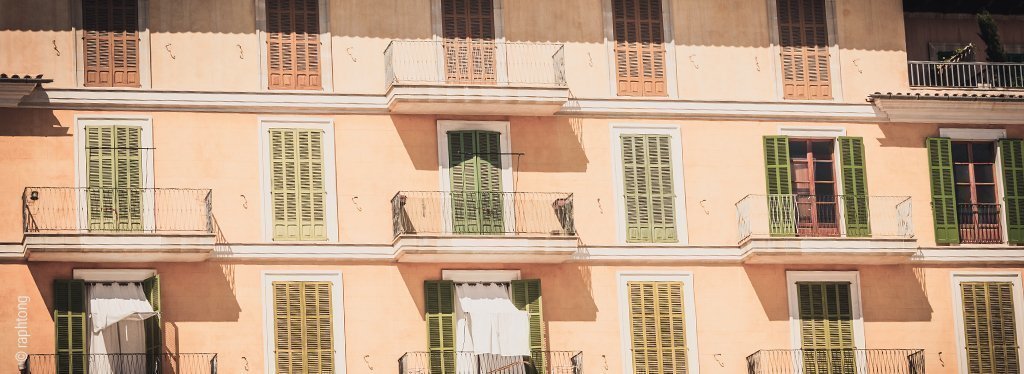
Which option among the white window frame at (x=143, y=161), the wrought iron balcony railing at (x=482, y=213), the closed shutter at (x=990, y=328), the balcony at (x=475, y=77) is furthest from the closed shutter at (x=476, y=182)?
the closed shutter at (x=990, y=328)

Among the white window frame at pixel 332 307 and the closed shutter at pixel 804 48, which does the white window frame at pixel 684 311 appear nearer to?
the closed shutter at pixel 804 48

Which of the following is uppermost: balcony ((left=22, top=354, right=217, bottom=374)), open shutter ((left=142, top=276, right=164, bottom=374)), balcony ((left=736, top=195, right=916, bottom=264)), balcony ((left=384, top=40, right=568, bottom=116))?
balcony ((left=384, top=40, right=568, bottom=116))

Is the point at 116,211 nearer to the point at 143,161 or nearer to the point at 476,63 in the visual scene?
the point at 143,161

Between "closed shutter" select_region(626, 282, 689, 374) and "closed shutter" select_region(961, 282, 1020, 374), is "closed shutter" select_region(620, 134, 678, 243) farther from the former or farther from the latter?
"closed shutter" select_region(961, 282, 1020, 374)

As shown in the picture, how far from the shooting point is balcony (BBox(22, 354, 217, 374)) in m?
35.8

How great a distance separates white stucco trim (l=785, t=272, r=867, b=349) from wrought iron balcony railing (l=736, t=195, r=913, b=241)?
2.46 feet

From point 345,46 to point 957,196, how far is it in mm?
12042

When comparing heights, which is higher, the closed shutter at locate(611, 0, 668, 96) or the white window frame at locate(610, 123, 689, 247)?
the closed shutter at locate(611, 0, 668, 96)

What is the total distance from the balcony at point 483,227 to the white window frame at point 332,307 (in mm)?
1286

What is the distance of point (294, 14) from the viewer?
126 ft

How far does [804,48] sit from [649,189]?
4321mm

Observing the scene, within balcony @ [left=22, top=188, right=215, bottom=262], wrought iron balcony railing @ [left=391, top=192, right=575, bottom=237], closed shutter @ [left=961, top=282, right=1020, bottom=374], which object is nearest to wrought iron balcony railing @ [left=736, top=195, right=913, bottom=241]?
closed shutter @ [left=961, top=282, right=1020, bottom=374]

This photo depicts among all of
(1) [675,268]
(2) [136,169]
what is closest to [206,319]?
(2) [136,169]

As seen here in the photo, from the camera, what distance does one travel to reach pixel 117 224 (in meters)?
36.6
